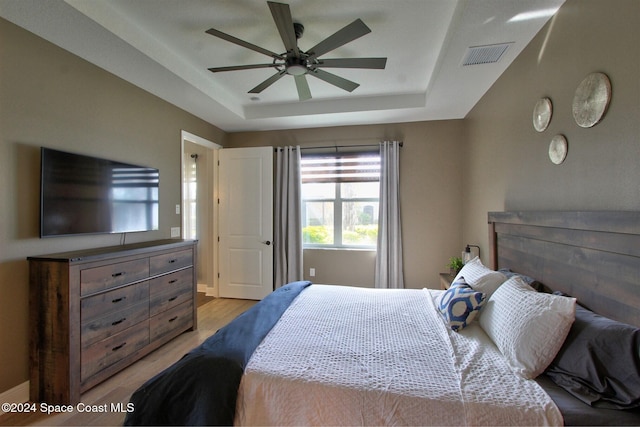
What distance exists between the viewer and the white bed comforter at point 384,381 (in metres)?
1.01

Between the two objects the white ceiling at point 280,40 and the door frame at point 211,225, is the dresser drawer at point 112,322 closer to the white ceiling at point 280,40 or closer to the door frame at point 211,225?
the door frame at point 211,225

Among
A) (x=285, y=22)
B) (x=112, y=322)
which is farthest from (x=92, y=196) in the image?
(x=285, y=22)

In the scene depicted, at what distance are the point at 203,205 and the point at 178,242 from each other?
5.78 ft

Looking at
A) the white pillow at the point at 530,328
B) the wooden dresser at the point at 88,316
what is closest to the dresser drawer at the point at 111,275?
the wooden dresser at the point at 88,316

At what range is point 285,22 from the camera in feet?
5.25

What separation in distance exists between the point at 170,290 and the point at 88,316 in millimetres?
773

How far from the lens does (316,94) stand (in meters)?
3.29

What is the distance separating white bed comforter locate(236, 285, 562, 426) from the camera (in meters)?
1.01

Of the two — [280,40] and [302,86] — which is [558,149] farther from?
[280,40]

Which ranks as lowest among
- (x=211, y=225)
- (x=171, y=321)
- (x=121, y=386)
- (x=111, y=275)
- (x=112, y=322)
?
(x=121, y=386)

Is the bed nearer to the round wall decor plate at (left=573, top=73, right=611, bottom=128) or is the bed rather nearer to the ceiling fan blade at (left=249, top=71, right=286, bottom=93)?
the round wall decor plate at (left=573, top=73, right=611, bottom=128)

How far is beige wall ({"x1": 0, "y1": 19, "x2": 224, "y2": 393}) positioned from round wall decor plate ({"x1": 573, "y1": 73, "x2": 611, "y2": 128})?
3453 mm

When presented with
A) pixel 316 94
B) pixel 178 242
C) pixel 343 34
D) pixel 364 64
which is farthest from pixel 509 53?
pixel 178 242

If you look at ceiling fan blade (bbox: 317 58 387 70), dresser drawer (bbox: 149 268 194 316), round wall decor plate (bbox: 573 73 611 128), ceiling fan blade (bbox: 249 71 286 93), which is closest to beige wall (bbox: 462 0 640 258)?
round wall decor plate (bbox: 573 73 611 128)
